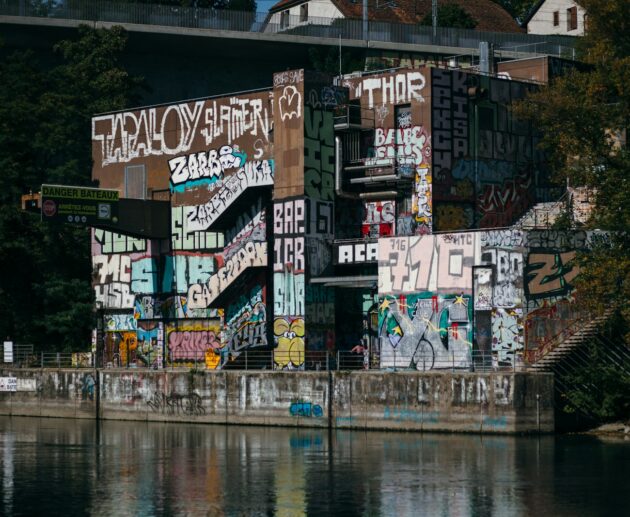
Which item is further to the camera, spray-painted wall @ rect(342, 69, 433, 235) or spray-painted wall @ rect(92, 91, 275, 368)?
spray-painted wall @ rect(92, 91, 275, 368)

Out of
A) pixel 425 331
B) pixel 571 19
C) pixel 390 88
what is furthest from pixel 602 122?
pixel 571 19

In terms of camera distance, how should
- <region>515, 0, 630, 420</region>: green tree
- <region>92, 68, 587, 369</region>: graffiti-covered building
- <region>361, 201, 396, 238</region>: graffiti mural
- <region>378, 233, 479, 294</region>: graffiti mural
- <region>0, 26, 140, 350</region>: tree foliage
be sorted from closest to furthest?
<region>515, 0, 630, 420</region>: green tree
<region>378, 233, 479, 294</region>: graffiti mural
<region>92, 68, 587, 369</region>: graffiti-covered building
<region>361, 201, 396, 238</region>: graffiti mural
<region>0, 26, 140, 350</region>: tree foliage

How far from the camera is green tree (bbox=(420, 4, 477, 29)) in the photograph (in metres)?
122

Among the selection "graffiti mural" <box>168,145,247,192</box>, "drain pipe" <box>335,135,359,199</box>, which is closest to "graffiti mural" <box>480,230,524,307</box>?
"drain pipe" <box>335,135,359,199</box>

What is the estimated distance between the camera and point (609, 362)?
2490 inches

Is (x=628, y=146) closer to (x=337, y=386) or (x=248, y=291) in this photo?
(x=337, y=386)

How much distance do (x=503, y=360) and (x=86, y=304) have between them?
2915cm

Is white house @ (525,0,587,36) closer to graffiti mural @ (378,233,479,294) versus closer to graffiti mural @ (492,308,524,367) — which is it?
graffiti mural @ (378,233,479,294)

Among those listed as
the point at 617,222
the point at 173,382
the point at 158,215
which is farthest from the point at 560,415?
the point at 158,215

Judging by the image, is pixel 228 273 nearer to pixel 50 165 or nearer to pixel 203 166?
pixel 203 166

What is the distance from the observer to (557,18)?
450 feet

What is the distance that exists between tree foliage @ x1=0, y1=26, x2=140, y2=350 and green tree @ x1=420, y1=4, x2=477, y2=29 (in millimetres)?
28449

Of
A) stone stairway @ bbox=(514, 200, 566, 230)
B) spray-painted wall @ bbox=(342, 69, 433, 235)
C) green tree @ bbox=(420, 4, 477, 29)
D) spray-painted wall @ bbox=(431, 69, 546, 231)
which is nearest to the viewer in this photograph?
spray-painted wall @ bbox=(342, 69, 433, 235)

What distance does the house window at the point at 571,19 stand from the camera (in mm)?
136250
